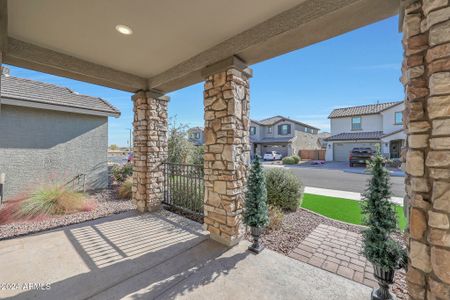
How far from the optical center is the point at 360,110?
65.9 feet

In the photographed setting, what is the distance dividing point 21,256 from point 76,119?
18.5 ft

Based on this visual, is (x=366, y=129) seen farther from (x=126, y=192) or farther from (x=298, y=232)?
(x=126, y=192)

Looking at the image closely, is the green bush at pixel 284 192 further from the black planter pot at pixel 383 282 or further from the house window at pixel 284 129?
the house window at pixel 284 129

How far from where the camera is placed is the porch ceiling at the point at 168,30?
2.29 m

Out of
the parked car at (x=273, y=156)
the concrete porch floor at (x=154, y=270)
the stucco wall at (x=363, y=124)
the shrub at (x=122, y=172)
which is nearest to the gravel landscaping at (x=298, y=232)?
the concrete porch floor at (x=154, y=270)

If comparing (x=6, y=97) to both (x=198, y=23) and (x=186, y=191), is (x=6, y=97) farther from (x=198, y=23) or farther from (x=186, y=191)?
(x=198, y=23)

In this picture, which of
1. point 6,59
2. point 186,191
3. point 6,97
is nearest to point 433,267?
point 186,191

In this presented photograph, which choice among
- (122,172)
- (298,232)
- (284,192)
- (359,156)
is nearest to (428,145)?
(298,232)

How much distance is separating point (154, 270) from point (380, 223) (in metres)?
2.80

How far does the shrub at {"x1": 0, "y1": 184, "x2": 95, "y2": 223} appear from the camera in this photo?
444 centimetres

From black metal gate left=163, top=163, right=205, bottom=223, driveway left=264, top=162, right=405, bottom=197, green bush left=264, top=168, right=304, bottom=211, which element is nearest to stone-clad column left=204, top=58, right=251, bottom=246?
black metal gate left=163, top=163, right=205, bottom=223

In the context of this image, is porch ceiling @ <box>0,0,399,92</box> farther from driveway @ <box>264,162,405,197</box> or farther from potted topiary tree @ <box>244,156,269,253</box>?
driveway @ <box>264,162,405,197</box>

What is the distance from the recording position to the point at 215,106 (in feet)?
11.3

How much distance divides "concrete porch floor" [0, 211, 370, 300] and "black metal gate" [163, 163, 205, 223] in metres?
1.10
